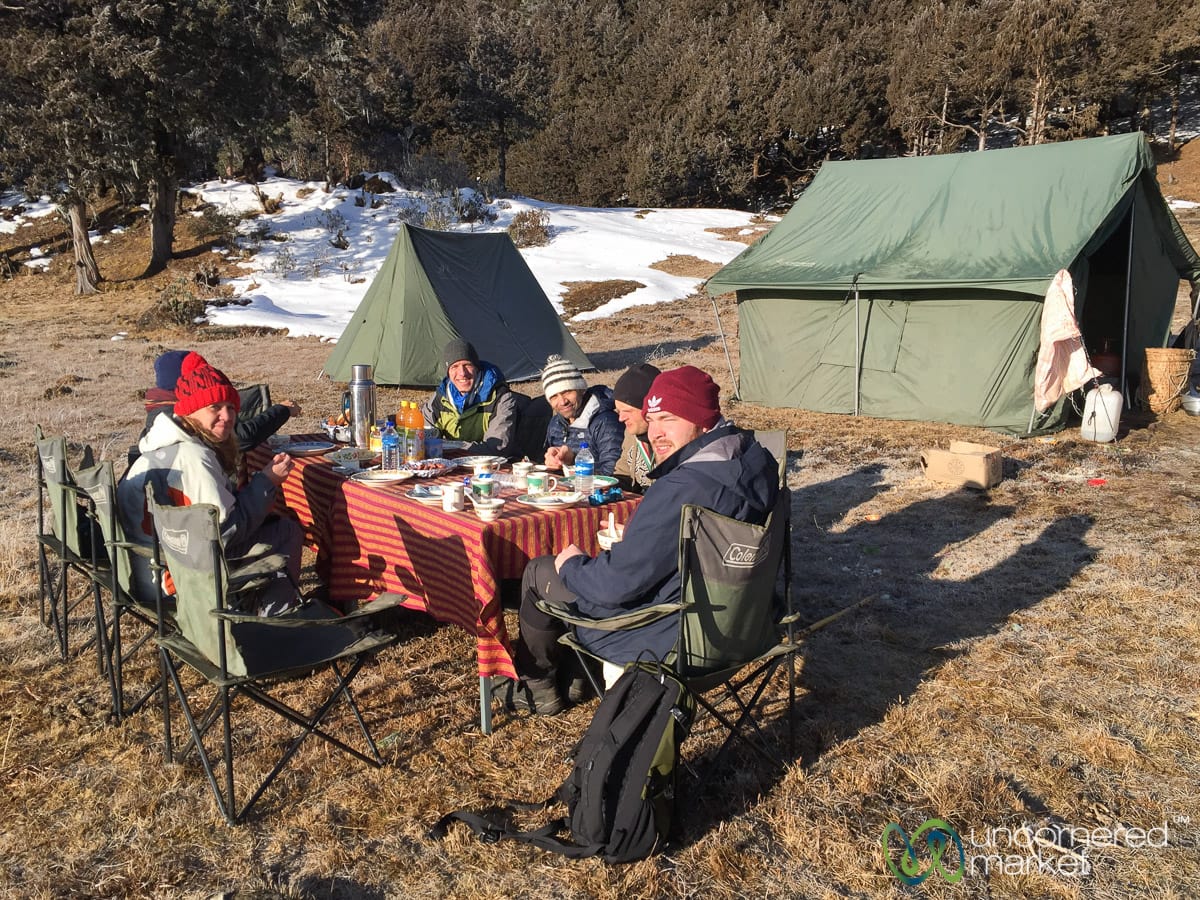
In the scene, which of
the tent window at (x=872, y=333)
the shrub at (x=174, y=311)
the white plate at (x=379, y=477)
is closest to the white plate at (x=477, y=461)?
the white plate at (x=379, y=477)

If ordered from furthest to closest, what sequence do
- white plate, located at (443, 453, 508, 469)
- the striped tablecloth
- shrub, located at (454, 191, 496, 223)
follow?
shrub, located at (454, 191, 496, 223) < white plate, located at (443, 453, 508, 469) < the striped tablecloth

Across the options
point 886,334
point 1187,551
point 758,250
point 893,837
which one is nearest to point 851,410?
point 886,334

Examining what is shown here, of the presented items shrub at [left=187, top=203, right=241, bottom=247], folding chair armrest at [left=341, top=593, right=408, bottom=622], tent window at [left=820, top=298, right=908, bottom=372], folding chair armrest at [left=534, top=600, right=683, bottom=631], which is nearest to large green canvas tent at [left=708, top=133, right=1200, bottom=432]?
tent window at [left=820, top=298, right=908, bottom=372]

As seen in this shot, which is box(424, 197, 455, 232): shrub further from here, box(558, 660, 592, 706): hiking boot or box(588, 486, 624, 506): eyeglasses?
box(558, 660, 592, 706): hiking boot

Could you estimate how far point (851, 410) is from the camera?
9.90m

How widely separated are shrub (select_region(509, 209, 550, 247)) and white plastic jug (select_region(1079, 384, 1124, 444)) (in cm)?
1758

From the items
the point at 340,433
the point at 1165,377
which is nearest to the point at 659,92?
the point at 1165,377

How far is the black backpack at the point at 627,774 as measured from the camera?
245 cm

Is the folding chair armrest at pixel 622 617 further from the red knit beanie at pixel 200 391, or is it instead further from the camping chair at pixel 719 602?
the red knit beanie at pixel 200 391

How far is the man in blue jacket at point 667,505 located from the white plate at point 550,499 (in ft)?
1.18

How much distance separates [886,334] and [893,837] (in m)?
7.60

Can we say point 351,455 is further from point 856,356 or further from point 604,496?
point 856,356

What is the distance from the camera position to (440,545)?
3303 millimetres

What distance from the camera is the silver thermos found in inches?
180
